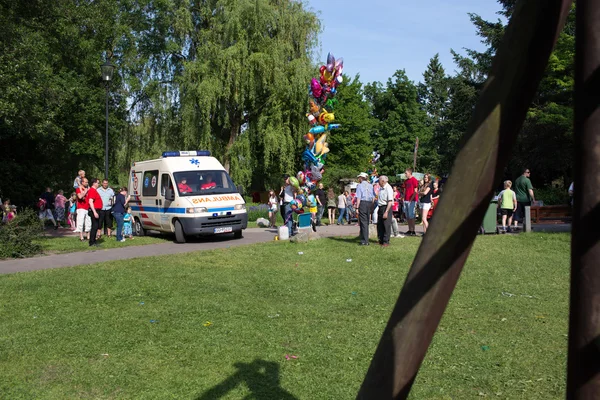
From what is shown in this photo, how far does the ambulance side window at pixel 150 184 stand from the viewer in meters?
18.8

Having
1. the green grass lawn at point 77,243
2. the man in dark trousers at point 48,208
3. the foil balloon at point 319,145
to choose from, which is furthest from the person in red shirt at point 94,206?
the man in dark trousers at point 48,208

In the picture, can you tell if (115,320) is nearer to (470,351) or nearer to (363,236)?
(470,351)

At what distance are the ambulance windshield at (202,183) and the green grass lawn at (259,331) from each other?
5868mm

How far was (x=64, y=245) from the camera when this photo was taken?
16.8 m

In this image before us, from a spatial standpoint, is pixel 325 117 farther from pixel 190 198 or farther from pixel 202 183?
pixel 190 198

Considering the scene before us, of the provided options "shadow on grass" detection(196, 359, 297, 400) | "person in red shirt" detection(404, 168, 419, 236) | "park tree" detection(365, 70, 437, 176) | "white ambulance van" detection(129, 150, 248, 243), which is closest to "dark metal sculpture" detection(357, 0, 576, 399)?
"shadow on grass" detection(196, 359, 297, 400)

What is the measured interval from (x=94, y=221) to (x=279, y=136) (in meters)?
14.6

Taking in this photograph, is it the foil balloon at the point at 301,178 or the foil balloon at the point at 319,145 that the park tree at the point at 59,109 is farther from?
the foil balloon at the point at 319,145

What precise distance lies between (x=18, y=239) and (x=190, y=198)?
192 inches

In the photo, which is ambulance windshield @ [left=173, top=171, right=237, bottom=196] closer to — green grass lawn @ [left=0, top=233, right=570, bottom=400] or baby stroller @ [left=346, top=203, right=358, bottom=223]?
green grass lawn @ [left=0, top=233, right=570, bottom=400]

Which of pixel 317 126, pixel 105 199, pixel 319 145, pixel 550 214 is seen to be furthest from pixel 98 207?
pixel 550 214

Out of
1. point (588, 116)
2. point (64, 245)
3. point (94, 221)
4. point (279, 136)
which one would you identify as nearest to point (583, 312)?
point (588, 116)

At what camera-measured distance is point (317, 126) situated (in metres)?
17.1

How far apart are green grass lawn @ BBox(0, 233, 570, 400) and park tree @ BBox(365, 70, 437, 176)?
1917 inches
